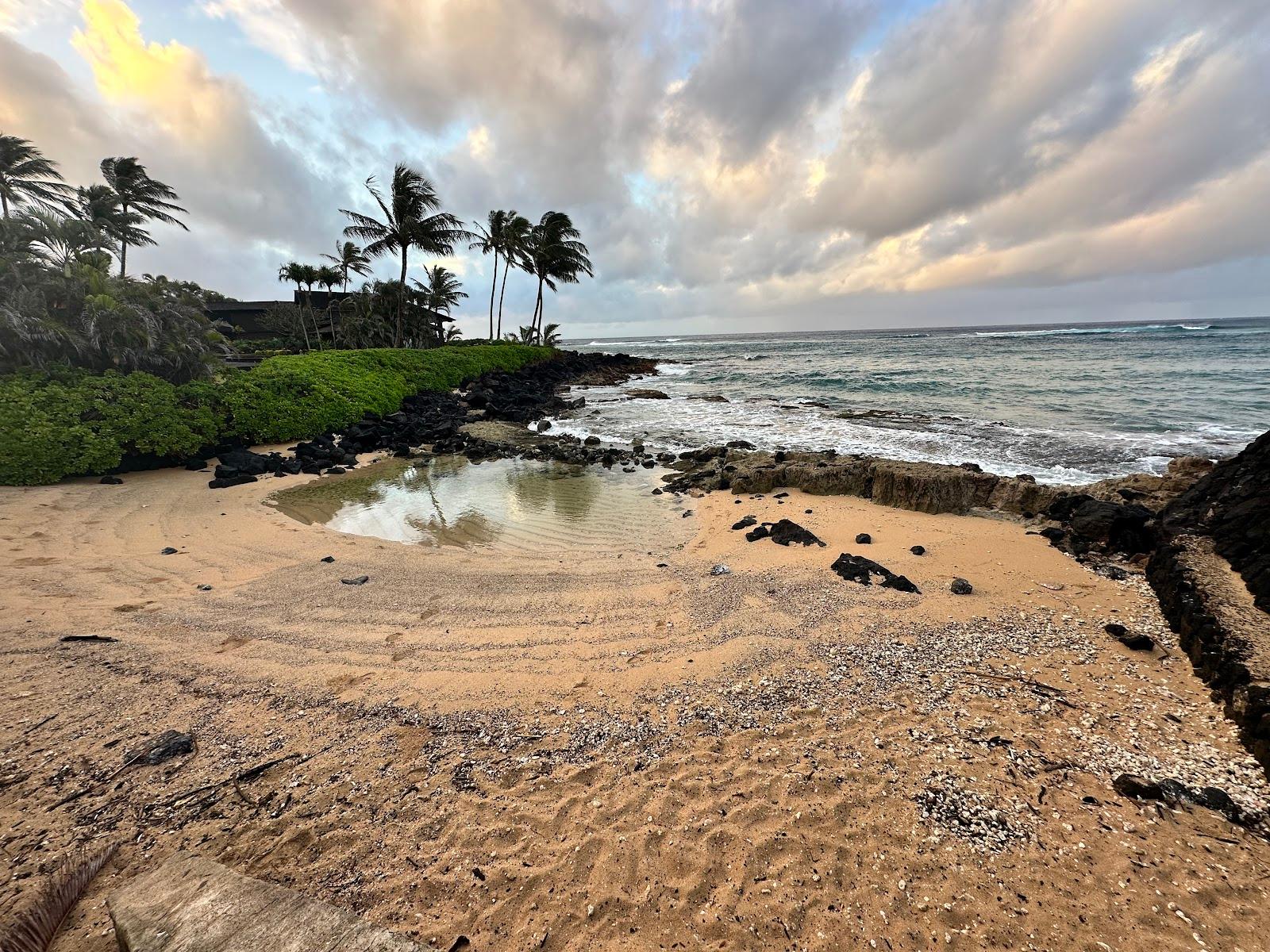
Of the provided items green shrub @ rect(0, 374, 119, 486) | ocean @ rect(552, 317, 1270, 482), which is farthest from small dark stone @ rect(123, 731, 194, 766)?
ocean @ rect(552, 317, 1270, 482)

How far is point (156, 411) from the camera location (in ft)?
37.5

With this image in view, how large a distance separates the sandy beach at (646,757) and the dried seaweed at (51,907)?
8cm

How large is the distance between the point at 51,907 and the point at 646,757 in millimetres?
3131

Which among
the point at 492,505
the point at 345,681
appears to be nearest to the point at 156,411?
the point at 492,505

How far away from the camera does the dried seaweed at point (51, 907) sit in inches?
80.9

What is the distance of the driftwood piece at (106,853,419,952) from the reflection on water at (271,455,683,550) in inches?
232

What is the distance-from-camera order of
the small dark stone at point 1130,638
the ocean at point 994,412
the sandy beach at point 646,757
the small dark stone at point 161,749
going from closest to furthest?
the sandy beach at point 646,757 < the small dark stone at point 161,749 < the small dark stone at point 1130,638 < the ocean at point 994,412

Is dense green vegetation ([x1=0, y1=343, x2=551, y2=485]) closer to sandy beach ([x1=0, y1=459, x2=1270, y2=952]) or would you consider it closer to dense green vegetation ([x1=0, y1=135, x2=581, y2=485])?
dense green vegetation ([x1=0, y1=135, x2=581, y2=485])

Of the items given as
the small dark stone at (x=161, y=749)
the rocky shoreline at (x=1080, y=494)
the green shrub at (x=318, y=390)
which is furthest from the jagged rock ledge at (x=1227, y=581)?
the green shrub at (x=318, y=390)

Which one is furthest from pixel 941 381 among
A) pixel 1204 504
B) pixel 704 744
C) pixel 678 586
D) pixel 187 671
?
pixel 187 671

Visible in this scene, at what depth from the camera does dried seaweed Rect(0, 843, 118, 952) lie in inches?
80.9

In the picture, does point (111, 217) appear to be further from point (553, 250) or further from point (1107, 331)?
point (1107, 331)

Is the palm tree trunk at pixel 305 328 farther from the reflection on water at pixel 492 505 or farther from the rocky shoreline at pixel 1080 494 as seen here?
the reflection on water at pixel 492 505

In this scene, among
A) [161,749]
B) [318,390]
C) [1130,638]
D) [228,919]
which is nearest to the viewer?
[228,919]
